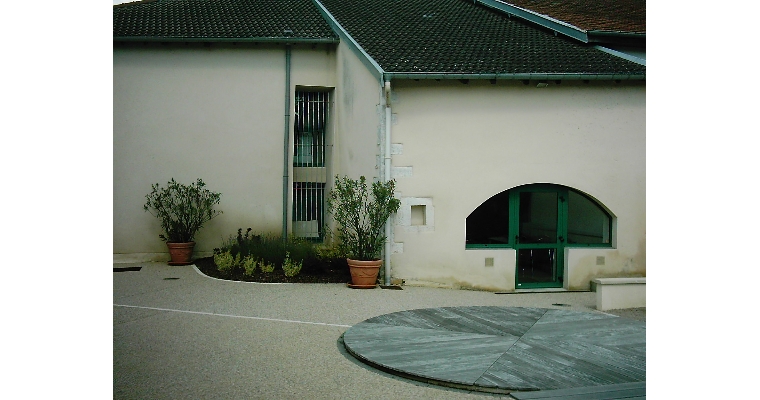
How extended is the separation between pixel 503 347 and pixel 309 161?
8.97 meters

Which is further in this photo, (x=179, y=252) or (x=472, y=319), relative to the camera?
(x=179, y=252)

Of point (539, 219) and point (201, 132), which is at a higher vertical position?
point (201, 132)

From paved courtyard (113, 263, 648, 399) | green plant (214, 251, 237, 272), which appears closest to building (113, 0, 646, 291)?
paved courtyard (113, 263, 648, 399)

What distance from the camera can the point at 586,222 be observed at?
10.9 m

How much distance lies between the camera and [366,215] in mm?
10617

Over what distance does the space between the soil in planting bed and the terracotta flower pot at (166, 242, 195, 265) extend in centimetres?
84

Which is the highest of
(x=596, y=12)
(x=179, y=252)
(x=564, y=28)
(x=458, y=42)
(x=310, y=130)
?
(x=596, y=12)

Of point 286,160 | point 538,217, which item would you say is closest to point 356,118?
point 286,160

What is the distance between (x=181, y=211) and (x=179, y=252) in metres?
0.78

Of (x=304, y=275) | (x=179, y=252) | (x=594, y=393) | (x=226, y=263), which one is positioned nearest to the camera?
(x=594, y=393)

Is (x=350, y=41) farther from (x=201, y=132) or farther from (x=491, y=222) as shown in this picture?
(x=491, y=222)

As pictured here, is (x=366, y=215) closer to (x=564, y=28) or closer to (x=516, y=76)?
(x=516, y=76)

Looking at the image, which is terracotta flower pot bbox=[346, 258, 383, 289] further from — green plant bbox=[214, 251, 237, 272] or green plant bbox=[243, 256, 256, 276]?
green plant bbox=[214, 251, 237, 272]

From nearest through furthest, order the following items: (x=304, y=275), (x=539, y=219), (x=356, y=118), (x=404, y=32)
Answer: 1. (x=539, y=219)
2. (x=304, y=275)
3. (x=356, y=118)
4. (x=404, y=32)
